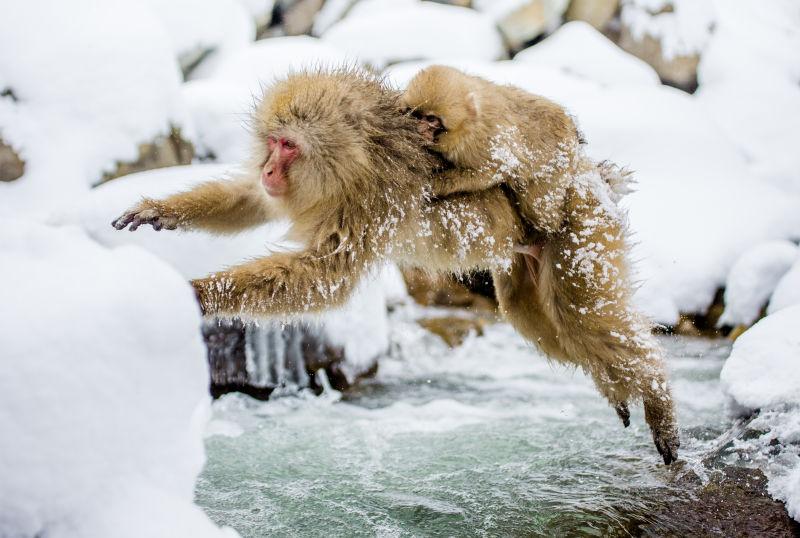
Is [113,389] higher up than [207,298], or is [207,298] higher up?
[113,389]

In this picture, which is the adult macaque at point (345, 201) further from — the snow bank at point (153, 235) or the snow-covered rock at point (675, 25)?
the snow-covered rock at point (675, 25)

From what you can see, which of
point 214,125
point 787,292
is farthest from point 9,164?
point 787,292

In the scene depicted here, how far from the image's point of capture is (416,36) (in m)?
9.82

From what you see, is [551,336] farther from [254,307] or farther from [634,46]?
[634,46]

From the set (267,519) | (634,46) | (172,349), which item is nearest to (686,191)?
(634,46)

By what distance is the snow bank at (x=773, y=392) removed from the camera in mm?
2873

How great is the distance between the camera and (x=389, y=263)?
2.82m

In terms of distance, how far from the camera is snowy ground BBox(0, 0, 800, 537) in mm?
1308

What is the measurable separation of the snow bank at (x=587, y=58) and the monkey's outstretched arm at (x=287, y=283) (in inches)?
299

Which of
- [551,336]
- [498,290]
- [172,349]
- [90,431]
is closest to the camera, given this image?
[90,431]

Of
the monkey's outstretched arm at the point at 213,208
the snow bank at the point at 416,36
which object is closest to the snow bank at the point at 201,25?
the snow bank at the point at 416,36

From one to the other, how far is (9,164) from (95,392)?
14.4 ft

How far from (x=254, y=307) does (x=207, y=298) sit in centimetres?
17

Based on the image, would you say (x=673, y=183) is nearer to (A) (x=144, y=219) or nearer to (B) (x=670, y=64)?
(B) (x=670, y=64)
